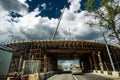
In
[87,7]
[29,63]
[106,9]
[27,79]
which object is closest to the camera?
[27,79]

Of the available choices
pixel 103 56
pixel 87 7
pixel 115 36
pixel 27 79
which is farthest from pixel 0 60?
pixel 103 56

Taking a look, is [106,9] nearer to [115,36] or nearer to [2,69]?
[115,36]

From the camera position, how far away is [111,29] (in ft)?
64.0

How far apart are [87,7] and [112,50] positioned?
2997cm

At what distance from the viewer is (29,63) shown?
58.9 ft

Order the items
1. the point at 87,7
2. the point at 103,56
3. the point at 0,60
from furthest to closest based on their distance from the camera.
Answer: the point at 103,56 < the point at 87,7 < the point at 0,60

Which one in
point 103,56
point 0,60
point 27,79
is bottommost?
point 27,79

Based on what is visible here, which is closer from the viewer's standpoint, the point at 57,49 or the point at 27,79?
the point at 27,79

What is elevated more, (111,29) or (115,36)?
(111,29)

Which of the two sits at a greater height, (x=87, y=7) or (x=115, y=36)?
(x=87, y=7)

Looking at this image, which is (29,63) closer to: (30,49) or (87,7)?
(87,7)

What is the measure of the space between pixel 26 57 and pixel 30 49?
329cm

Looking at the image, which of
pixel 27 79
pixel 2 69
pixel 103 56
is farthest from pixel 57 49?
pixel 2 69

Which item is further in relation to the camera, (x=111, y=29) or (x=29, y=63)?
(x=111, y=29)
